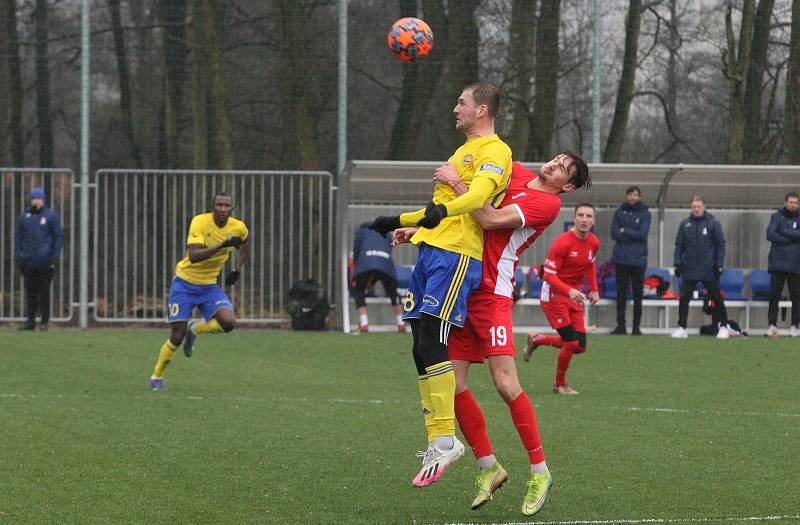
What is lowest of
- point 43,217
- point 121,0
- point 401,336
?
point 401,336

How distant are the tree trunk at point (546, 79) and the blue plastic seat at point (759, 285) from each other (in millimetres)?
3713

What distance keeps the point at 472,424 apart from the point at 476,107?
1.64 meters

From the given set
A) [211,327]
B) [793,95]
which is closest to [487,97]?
[211,327]

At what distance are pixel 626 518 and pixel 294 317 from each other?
13171 millimetres

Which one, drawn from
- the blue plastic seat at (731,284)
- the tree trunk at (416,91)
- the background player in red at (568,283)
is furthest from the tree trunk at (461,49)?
the background player in red at (568,283)

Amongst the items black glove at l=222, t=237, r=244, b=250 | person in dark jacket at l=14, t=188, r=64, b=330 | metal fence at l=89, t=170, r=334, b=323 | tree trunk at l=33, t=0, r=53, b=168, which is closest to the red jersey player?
black glove at l=222, t=237, r=244, b=250

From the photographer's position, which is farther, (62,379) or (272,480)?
(62,379)

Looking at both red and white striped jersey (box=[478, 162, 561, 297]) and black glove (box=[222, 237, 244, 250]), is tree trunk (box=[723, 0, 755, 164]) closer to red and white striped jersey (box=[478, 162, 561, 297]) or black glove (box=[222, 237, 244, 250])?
black glove (box=[222, 237, 244, 250])

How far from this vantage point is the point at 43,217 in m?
18.0

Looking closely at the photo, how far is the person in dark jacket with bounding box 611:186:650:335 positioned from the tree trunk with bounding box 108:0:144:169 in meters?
7.82

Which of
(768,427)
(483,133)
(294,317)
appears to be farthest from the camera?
(294,317)

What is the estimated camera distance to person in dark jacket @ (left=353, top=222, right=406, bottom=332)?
58.6ft

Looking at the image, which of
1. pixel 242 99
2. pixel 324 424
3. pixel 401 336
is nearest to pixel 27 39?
pixel 242 99

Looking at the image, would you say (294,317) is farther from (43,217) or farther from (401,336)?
(43,217)
